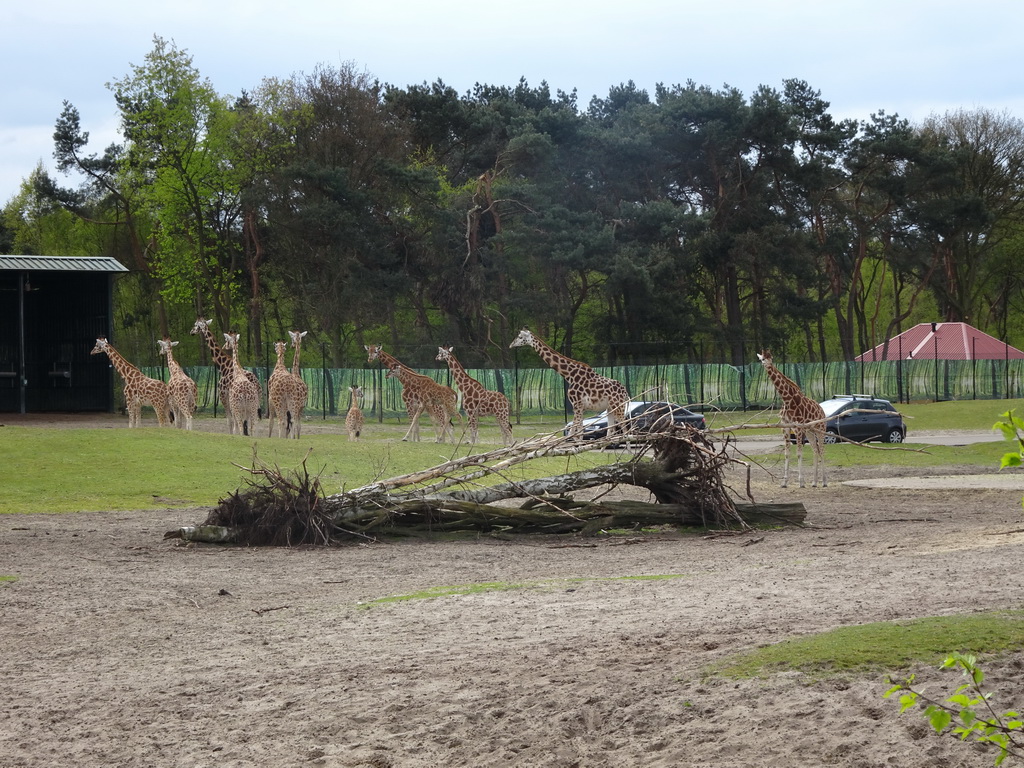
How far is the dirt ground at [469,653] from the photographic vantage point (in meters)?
5.62

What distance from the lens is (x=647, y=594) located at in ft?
30.0

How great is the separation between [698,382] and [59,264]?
22.0 m

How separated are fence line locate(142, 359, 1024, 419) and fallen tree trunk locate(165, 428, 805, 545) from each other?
25.7 meters

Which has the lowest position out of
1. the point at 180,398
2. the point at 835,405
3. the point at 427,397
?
the point at 835,405

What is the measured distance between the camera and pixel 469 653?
7.22m

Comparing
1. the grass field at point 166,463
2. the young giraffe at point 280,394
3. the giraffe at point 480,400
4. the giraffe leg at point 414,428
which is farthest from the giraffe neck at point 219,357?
the grass field at point 166,463

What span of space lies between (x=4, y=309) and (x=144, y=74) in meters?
21.2

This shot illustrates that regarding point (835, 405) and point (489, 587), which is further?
point (835, 405)

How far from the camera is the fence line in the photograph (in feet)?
144

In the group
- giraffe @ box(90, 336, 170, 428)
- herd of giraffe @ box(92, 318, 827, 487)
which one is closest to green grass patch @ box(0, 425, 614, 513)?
herd of giraffe @ box(92, 318, 827, 487)

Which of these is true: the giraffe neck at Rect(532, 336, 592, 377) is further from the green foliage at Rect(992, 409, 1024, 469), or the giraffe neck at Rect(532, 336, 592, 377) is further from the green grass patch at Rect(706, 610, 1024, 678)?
the green foliage at Rect(992, 409, 1024, 469)

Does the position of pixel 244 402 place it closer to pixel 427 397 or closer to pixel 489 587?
pixel 427 397

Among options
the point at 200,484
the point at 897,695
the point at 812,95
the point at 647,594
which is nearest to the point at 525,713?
the point at 897,695

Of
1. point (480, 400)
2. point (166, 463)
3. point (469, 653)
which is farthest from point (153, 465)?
point (469, 653)
